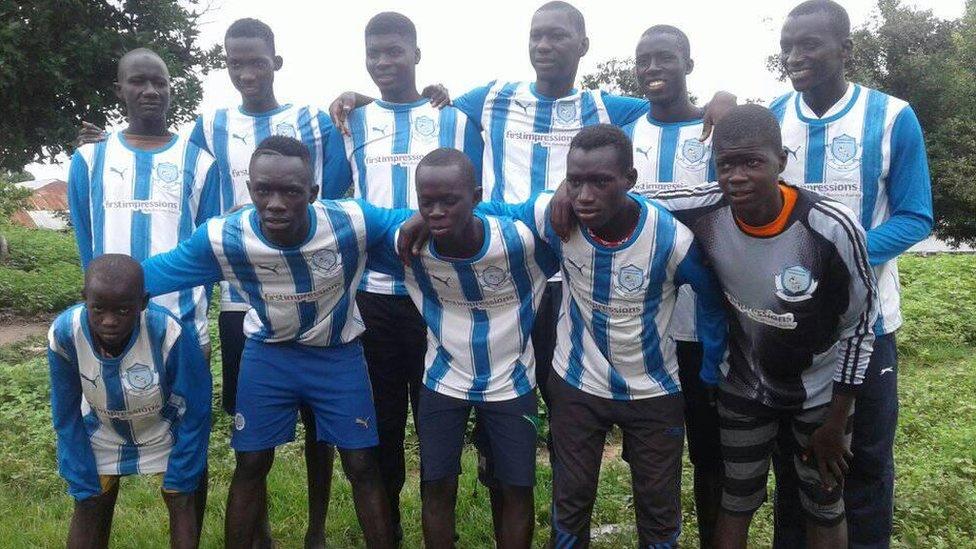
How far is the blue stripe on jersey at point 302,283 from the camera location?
10.3 ft

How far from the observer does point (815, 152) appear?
3.05 meters

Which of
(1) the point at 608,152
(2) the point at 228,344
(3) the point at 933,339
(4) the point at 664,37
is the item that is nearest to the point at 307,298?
(2) the point at 228,344

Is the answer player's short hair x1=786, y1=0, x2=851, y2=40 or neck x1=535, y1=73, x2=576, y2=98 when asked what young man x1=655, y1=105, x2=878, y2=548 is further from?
neck x1=535, y1=73, x2=576, y2=98

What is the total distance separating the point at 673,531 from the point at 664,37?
6.98 feet

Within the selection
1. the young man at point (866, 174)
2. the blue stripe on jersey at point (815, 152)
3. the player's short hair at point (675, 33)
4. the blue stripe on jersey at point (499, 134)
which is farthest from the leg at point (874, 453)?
the blue stripe on jersey at point (499, 134)

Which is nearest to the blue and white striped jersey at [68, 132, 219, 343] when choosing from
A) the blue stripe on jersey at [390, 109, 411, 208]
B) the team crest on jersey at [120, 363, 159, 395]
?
the team crest on jersey at [120, 363, 159, 395]

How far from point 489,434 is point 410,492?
5.03ft

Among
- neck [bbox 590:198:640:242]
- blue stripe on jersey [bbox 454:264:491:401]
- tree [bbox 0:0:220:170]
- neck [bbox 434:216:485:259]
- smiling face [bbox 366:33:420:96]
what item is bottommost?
blue stripe on jersey [bbox 454:264:491:401]

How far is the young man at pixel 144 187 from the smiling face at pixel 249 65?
326 mm

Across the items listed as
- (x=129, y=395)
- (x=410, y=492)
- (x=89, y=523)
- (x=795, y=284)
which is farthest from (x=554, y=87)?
(x=89, y=523)

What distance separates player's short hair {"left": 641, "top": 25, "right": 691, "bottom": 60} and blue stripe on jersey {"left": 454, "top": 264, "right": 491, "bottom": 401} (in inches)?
56.5

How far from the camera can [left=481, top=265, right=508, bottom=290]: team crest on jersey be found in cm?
309

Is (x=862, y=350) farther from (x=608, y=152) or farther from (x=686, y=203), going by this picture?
(x=608, y=152)

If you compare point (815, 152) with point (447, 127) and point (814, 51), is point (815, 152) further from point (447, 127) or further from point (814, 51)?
point (447, 127)
